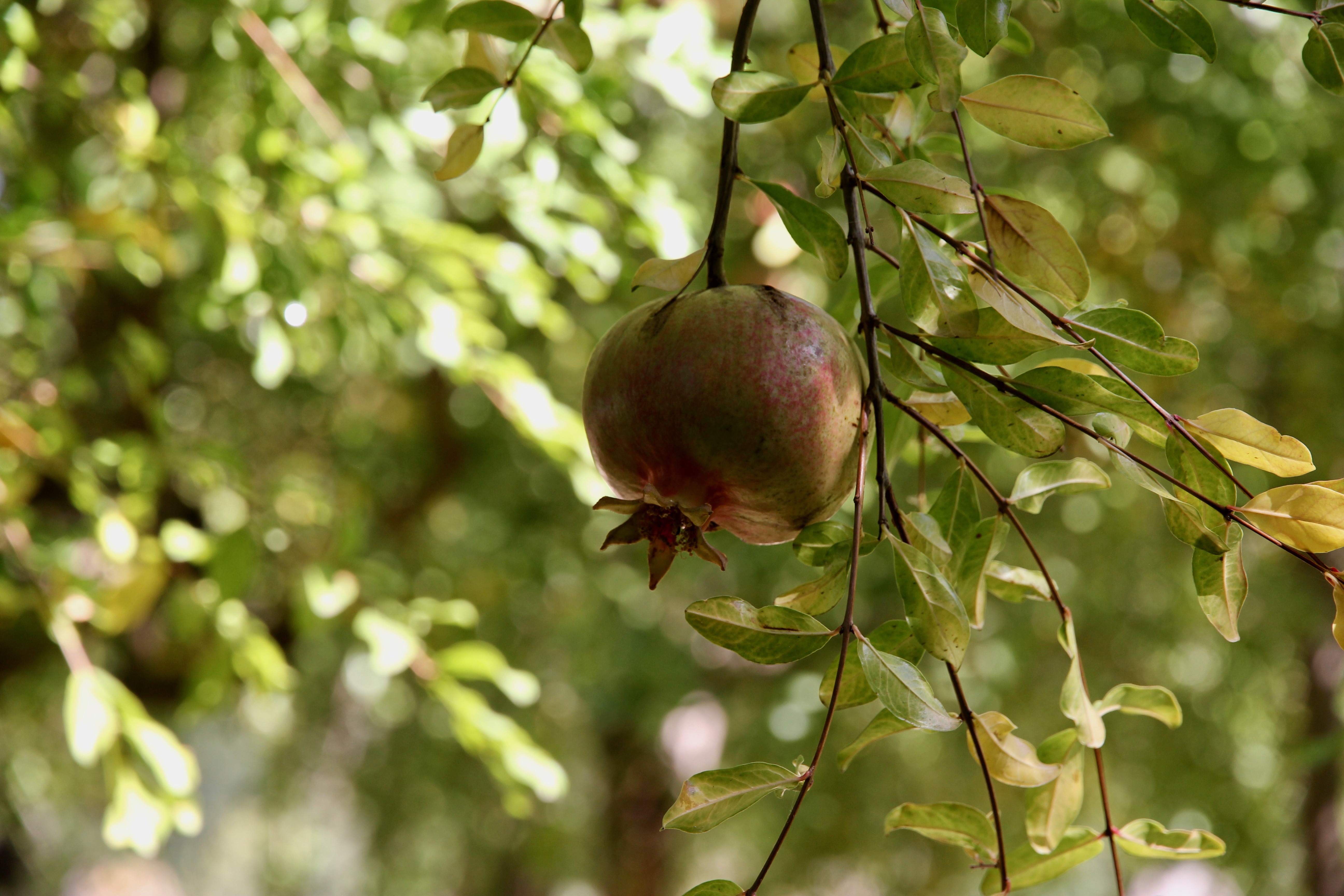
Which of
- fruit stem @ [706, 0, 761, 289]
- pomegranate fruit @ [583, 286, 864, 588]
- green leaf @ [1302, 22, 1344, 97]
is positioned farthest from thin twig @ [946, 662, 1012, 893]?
green leaf @ [1302, 22, 1344, 97]

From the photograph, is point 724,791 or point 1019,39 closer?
point 724,791

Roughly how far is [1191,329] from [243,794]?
Answer: 6.04 metres

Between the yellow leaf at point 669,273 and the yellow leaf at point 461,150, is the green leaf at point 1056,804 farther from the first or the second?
the yellow leaf at point 461,150

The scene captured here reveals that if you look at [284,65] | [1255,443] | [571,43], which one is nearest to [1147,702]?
[1255,443]

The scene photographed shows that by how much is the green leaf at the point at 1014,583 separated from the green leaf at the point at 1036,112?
22cm

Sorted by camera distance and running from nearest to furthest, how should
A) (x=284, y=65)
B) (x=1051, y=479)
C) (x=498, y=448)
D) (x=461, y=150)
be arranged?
(x=1051, y=479), (x=461, y=150), (x=284, y=65), (x=498, y=448)

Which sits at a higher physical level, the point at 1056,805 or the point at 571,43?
the point at 571,43

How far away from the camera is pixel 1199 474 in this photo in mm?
486

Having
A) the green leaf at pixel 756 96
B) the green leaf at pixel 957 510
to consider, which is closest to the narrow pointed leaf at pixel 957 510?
the green leaf at pixel 957 510

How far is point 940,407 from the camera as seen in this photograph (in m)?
0.55

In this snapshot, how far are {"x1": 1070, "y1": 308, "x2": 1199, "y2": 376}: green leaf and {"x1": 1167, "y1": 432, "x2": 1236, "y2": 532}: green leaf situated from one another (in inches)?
1.4

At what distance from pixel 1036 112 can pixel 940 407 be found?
152mm

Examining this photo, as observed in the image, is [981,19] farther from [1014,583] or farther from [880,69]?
[1014,583]

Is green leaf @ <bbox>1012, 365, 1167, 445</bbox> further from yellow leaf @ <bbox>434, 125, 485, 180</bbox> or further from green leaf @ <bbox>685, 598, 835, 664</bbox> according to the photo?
yellow leaf @ <bbox>434, 125, 485, 180</bbox>
